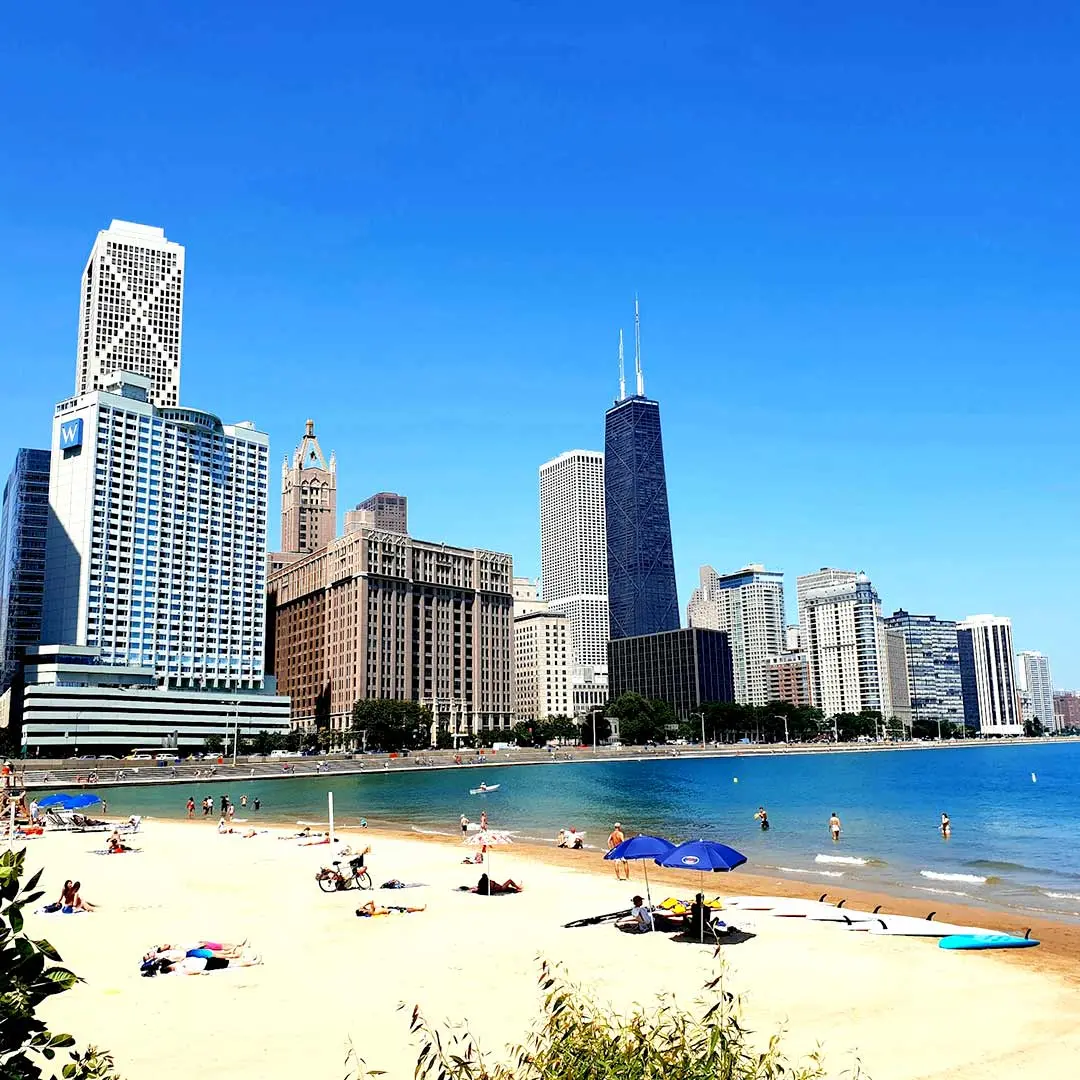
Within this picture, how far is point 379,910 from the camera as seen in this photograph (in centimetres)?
3206

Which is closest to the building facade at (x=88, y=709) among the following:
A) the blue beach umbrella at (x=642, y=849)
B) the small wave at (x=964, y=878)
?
the small wave at (x=964, y=878)

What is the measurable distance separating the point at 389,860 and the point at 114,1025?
30.2 metres

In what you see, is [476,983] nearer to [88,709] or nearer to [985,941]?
[985,941]

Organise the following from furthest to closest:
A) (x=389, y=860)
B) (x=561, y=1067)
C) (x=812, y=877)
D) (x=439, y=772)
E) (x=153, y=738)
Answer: (x=153, y=738)
(x=439, y=772)
(x=389, y=860)
(x=812, y=877)
(x=561, y=1067)

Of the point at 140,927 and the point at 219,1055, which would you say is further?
the point at 140,927

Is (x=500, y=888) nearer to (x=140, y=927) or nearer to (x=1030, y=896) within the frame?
(x=140, y=927)

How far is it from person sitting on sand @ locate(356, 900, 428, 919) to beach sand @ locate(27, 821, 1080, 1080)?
1.81ft

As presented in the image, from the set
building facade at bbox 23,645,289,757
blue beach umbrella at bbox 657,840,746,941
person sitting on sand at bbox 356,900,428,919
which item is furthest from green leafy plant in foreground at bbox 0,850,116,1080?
building facade at bbox 23,645,289,757

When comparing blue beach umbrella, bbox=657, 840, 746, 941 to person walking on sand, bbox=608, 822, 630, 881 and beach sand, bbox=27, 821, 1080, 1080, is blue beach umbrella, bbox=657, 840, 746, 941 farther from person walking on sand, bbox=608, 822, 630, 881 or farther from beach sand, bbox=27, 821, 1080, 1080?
person walking on sand, bbox=608, 822, 630, 881

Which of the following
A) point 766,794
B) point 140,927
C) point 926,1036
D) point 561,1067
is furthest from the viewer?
point 766,794

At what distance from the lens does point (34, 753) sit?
180375 mm

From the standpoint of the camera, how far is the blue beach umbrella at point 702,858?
27281 mm

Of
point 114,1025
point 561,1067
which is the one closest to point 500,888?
point 114,1025

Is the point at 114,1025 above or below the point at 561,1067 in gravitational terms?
below
